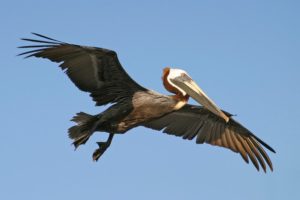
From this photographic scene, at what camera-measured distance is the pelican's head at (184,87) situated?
1373cm

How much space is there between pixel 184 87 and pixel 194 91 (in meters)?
0.22

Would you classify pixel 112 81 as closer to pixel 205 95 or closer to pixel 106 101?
pixel 106 101

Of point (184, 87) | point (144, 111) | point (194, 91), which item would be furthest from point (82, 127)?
point (194, 91)

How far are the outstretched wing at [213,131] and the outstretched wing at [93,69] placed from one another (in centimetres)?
213

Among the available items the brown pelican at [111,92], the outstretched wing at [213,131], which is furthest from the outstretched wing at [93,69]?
the outstretched wing at [213,131]

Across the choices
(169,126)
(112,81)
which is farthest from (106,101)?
(169,126)

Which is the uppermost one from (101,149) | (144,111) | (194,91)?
(194,91)

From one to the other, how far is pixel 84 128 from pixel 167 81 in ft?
6.30

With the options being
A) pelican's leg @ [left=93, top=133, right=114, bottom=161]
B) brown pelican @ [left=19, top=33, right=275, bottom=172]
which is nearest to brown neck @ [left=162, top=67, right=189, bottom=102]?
brown pelican @ [left=19, top=33, right=275, bottom=172]

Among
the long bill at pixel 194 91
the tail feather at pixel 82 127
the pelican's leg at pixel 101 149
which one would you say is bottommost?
the pelican's leg at pixel 101 149

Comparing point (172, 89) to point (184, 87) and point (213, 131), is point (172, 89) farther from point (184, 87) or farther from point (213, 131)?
point (213, 131)

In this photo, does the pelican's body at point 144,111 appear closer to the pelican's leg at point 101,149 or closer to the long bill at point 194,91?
the pelican's leg at point 101,149

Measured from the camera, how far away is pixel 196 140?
15.8 meters

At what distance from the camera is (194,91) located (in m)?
13.8
